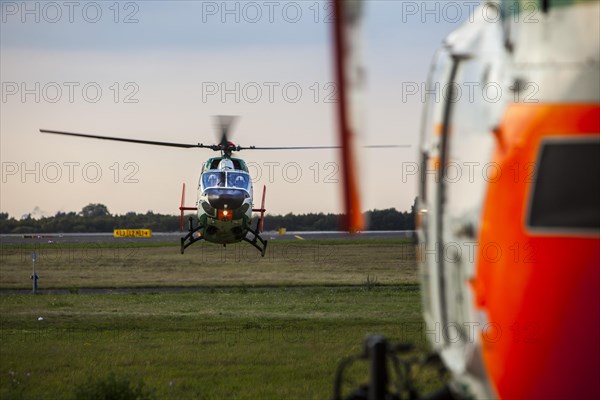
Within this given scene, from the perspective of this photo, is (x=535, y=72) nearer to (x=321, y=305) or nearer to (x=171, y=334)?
(x=171, y=334)

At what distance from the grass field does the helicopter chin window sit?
1500 mm

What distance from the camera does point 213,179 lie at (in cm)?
3603

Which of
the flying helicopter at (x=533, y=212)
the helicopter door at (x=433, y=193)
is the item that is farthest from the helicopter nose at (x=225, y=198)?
the flying helicopter at (x=533, y=212)

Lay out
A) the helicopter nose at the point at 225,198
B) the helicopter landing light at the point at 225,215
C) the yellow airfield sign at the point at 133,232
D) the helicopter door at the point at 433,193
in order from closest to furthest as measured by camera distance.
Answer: the helicopter door at the point at 433,193, the helicopter nose at the point at 225,198, the helicopter landing light at the point at 225,215, the yellow airfield sign at the point at 133,232

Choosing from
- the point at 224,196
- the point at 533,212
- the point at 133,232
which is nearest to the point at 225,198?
the point at 224,196

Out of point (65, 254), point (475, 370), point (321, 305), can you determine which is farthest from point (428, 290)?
point (65, 254)

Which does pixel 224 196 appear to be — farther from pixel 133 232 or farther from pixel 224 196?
pixel 133 232

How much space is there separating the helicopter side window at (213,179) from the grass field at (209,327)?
3641 millimetres

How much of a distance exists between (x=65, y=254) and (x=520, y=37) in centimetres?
5277

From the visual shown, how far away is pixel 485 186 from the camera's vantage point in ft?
18.9

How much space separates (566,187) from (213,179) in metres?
30.9

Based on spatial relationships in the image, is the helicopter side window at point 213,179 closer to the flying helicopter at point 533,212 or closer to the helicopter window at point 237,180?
the helicopter window at point 237,180

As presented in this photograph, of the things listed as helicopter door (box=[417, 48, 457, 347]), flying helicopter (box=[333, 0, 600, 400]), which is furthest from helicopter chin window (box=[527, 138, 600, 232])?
helicopter door (box=[417, 48, 457, 347])

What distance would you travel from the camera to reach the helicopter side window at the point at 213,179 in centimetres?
3588
